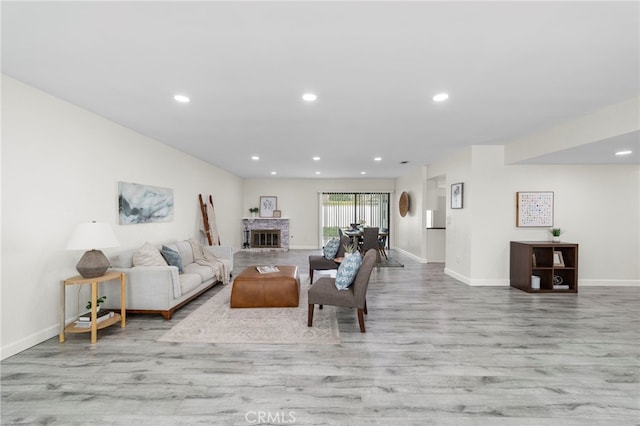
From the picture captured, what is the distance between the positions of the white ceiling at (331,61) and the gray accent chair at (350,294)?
1850 millimetres

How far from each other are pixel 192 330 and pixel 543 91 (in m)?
4.45

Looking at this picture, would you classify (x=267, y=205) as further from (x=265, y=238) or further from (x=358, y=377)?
(x=358, y=377)

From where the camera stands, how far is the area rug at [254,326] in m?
3.08

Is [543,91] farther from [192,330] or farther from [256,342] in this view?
[192,330]

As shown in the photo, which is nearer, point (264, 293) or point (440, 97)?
point (440, 97)

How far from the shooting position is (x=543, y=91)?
2.90m

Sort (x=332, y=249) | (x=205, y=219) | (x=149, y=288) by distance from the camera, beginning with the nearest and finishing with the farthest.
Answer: (x=149, y=288), (x=332, y=249), (x=205, y=219)

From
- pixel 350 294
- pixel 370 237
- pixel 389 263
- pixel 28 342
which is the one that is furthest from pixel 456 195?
pixel 28 342

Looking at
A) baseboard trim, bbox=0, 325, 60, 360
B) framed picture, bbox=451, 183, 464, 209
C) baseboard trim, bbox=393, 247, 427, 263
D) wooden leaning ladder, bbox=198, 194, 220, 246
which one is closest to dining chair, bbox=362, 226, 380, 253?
baseboard trim, bbox=393, 247, 427, 263

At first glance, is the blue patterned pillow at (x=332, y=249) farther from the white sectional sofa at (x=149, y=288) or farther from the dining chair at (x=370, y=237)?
the white sectional sofa at (x=149, y=288)

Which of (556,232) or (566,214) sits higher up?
(566,214)

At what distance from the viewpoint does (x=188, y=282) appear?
13.6ft

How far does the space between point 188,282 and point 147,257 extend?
25.2 inches

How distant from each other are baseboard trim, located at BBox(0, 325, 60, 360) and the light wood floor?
0.23ft
